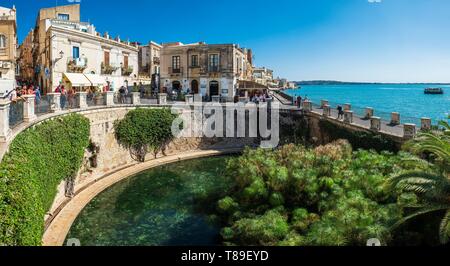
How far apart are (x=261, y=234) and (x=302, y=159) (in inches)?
224

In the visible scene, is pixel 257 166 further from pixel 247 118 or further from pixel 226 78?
pixel 226 78

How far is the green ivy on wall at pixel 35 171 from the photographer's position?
29.8ft

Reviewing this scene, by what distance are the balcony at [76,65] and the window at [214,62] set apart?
12.8 meters

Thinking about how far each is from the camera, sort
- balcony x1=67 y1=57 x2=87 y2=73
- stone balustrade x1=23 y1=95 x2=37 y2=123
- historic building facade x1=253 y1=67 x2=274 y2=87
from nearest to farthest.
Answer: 1. stone balustrade x1=23 y1=95 x2=37 y2=123
2. balcony x1=67 y1=57 x2=87 y2=73
3. historic building facade x1=253 y1=67 x2=274 y2=87

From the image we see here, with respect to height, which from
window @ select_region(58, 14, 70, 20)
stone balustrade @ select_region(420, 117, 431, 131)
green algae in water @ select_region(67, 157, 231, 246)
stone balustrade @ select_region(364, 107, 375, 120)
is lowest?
green algae in water @ select_region(67, 157, 231, 246)

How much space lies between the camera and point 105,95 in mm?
24422

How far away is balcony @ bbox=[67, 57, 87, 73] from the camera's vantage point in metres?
29.9

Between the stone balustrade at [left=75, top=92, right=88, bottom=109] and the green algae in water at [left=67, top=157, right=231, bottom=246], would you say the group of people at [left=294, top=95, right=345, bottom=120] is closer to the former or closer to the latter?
the green algae in water at [left=67, top=157, right=231, bottom=246]

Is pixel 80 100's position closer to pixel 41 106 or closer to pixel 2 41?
pixel 41 106

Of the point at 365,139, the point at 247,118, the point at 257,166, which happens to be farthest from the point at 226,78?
the point at 257,166

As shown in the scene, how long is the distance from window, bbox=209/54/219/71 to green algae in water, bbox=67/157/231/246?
1601 centimetres

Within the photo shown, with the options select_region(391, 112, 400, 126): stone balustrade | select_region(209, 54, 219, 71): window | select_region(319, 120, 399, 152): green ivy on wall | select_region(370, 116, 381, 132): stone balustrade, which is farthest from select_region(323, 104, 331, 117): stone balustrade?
select_region(209, 54, 219, 71): window

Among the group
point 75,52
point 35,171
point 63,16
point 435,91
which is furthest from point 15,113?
point 435,91

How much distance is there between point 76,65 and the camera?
98.8 ft
